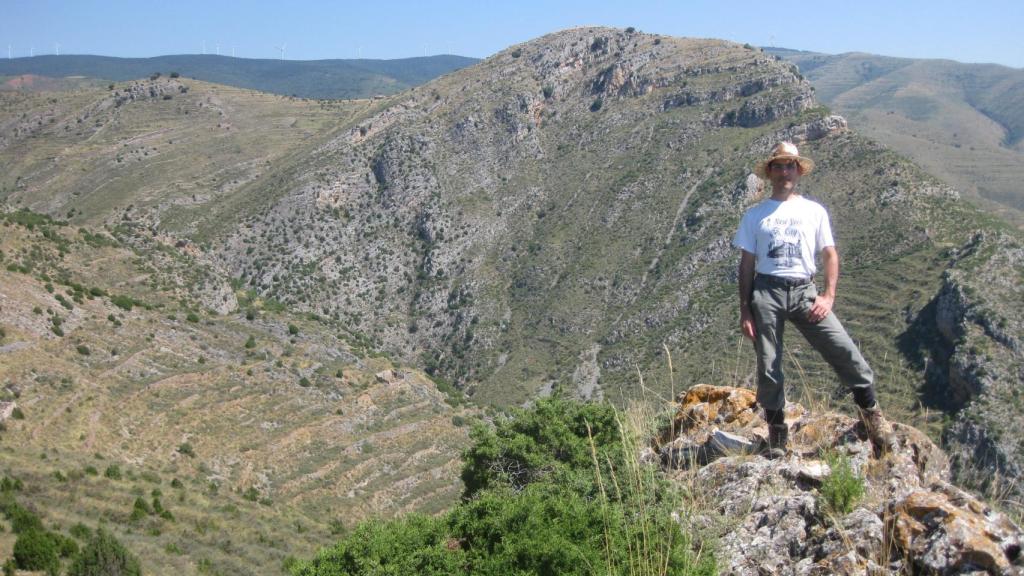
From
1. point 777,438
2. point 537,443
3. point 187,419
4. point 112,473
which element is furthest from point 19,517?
point 777,438

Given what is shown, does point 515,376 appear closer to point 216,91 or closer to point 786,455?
point 786,455

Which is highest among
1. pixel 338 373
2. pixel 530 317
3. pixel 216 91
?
pixel 216 91

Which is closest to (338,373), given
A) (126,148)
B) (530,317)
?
(530,317)

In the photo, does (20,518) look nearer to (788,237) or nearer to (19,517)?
(19,517)

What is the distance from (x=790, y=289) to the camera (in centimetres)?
619

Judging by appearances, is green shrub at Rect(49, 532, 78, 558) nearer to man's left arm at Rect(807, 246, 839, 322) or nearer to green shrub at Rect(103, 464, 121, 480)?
green shrub at Rect(103, 464, 121, 480)

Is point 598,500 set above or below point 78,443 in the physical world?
above

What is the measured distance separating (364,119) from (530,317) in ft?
154

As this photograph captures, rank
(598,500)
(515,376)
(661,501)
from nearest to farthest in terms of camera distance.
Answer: (661,501)
(598,500)
(515,376)

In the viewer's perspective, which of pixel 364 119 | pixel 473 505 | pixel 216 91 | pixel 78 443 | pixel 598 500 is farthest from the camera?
pixel 216 91

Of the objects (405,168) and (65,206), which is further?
(405,168)

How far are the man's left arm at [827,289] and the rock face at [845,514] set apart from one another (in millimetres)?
1230

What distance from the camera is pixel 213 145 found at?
103 metres

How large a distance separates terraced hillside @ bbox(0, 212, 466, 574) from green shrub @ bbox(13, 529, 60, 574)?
66 centimetres
